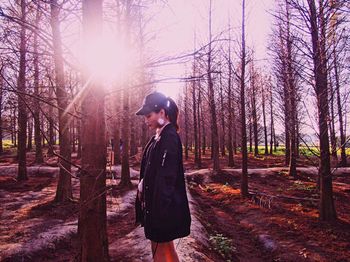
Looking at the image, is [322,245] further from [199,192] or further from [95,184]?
[199,192]

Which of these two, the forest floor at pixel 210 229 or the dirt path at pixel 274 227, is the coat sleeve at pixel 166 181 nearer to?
the forest floor at pixel 210 229

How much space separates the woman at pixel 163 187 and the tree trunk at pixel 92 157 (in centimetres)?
51

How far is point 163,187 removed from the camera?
2.76 meters

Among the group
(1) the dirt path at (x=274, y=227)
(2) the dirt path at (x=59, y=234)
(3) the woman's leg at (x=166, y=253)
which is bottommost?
(1) the dirt path at (x=274, y=227)

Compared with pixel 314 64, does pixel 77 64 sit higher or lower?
lower

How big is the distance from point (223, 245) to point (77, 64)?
17.4 feet

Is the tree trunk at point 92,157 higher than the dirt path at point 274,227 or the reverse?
higher

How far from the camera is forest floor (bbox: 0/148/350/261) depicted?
574 cm

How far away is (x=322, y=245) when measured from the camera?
6938 mm

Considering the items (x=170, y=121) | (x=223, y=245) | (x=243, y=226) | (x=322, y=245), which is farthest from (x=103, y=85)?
(x=243, y=226)

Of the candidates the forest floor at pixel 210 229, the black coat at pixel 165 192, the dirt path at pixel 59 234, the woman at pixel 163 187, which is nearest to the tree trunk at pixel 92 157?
the dirt path at pixel 59 234

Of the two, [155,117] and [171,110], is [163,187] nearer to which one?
[155,117]

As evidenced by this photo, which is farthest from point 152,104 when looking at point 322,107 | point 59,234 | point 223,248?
point 322,107

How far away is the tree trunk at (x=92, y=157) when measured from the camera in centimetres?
321
